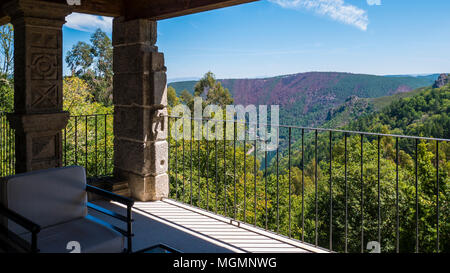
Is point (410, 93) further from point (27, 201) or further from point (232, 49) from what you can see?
point (27, 201)

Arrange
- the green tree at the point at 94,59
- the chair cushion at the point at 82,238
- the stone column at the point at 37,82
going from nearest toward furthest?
1. the chair cushion at the point at 82,238
2. the stone column at the point at 37,82
3. the green tree at the point at 94,59

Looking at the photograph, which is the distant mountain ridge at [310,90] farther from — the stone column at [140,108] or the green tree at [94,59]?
the stone column at [140,108]

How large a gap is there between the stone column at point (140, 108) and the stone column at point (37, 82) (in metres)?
0.92

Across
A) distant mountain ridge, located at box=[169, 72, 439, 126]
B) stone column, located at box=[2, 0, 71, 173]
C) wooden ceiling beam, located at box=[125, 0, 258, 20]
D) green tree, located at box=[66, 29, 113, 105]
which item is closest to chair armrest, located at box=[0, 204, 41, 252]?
stone column, located at box=[2, 0, 71, 173]

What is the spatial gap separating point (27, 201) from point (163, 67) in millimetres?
2313

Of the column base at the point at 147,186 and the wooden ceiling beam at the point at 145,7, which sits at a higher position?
the wooden ceiling beam at the point at 145,7

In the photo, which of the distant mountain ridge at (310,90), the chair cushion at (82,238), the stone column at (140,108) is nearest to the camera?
the chair cushion at (82,238)

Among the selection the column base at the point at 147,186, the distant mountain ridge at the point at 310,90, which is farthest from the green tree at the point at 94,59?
the column base at the point at 147,186

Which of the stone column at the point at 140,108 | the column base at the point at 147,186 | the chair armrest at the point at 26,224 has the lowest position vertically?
the column base at the point at 147,186

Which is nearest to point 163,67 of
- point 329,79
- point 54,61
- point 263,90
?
point 54,61

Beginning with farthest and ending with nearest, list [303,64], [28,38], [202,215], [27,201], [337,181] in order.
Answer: [303,64]
[337,181]
[202,215]
[28,38]
[27,201]

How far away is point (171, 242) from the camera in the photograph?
9.00 feet

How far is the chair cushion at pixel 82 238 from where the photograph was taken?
5.62 feet

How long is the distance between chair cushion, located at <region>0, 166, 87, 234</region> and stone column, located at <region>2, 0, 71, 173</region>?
0.96 meters
